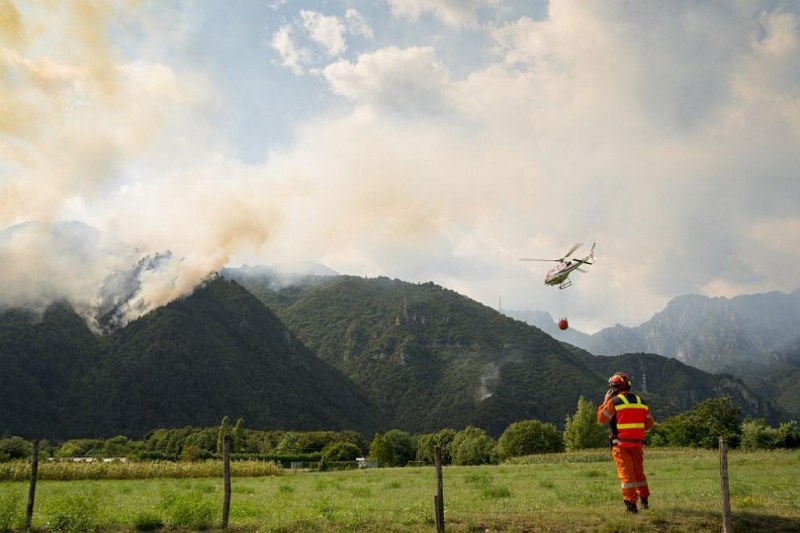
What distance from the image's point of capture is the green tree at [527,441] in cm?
11862

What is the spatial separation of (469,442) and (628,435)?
11634 cm

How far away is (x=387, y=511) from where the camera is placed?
18203 mm

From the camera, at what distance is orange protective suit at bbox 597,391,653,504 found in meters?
15.2

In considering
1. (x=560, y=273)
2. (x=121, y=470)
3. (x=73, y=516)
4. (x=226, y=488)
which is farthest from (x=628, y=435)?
(x=121, y=470)

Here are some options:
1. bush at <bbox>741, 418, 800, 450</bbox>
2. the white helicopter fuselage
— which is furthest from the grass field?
bush at <bbox>741, 418, 800, 450</bbox>

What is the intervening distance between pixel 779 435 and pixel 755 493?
60.2 metres

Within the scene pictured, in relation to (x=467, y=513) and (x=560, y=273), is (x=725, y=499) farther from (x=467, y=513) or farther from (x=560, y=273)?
(x=560, y=273)

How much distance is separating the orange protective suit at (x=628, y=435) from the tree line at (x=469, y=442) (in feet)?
192

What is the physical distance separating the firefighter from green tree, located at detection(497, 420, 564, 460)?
107 m

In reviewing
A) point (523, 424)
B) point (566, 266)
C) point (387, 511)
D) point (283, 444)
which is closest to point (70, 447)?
point (283, 444)

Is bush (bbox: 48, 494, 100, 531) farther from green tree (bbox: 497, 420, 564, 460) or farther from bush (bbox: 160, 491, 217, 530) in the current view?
green tree (bbox: 497, 420, 564, 460)

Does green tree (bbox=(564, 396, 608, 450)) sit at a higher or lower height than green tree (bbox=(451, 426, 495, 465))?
higher

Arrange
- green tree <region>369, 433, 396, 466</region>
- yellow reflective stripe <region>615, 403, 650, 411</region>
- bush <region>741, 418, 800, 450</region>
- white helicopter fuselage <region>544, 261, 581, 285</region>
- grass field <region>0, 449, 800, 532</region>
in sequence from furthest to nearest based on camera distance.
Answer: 1. green tree <region>369, 433, 396, 466</region>
2. bush <region>741, 418, 800, 450</region>
3. white helicopter fuselage <region>544, 261, 581, 285</region>
4. yellow reflective stripe <region>615, 403, 650, 411</region>
5. grass field <region>0, 449, 800, 532</region>

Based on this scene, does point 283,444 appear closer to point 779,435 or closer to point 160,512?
point 779,435
